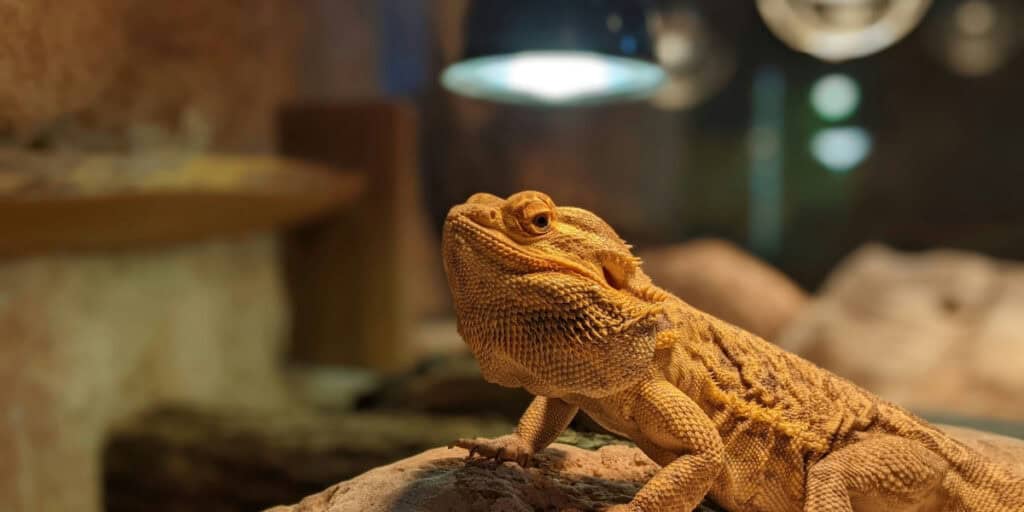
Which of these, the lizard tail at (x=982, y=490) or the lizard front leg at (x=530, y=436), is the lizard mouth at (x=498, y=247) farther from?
the lizard tail at (x=982, y=490)

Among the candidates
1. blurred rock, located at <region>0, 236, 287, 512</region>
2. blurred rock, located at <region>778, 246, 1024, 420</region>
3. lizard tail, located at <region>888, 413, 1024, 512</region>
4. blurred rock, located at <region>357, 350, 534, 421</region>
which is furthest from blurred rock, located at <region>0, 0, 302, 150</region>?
blurred rock, located at <region>778, 246, 1024, 420</region>

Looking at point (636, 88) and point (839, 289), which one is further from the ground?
point (636, 88)

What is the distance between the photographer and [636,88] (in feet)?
12.4

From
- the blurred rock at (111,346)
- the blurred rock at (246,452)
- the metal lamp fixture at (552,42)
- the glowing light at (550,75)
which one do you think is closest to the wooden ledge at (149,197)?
the blurred rock at (111,346)

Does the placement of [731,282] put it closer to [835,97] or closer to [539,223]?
[835,97]

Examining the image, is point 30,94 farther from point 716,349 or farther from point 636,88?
point 636,88

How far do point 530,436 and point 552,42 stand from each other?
5.57ft

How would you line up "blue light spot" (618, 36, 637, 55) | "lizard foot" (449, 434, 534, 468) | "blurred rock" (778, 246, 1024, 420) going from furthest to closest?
"blurred rock" (778, 246, 1024, 420)
"blue light spot" (618, 36, 637, 55)
"lizard foot" (449, 434, 534, 468)

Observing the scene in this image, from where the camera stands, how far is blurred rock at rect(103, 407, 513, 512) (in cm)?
375

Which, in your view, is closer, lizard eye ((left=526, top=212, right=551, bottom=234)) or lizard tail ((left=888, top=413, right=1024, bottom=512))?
lizard eye ((left=526, top=212, right=551, bottom=234))

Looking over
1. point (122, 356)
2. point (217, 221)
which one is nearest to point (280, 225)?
point (217, 221)

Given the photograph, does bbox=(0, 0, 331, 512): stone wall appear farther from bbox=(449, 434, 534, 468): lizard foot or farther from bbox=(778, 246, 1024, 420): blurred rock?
bbox=(778, 246, 1024, 420): blurred rock

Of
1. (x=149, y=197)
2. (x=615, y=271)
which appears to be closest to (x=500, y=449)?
(x=615, y=271)

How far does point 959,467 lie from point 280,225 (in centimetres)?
465
